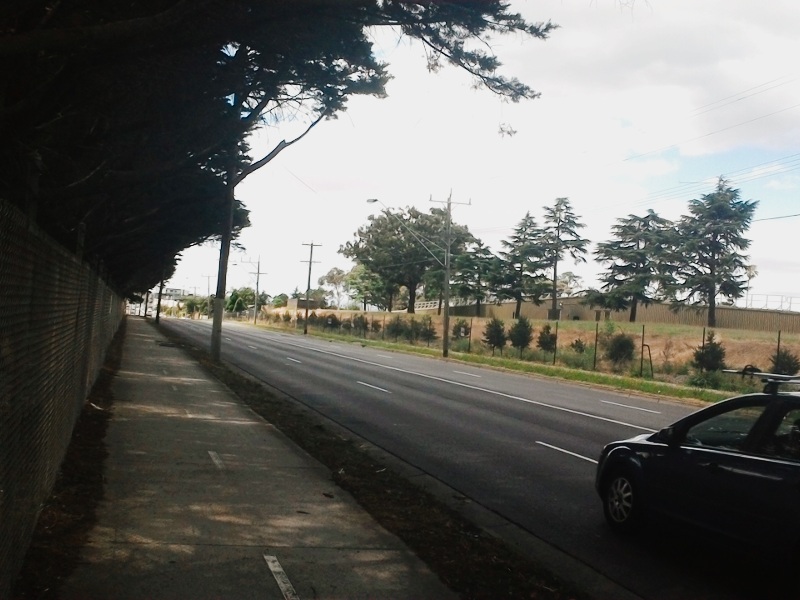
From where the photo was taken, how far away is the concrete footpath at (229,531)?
18.4ft

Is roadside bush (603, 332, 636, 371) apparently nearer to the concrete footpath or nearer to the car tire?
the concrete footpath

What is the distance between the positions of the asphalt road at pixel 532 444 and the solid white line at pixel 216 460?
2.54 metres

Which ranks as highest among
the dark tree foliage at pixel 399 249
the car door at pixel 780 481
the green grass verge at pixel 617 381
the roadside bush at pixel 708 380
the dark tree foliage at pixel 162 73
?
the dark tree foliage at pixel 399 249

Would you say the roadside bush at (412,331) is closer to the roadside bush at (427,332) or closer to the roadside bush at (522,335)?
the roadside bush at (427,332)

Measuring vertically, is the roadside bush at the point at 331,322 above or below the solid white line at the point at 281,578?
above

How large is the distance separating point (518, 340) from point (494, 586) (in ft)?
118

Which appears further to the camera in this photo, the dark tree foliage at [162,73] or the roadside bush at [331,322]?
A: the roadside bush at [331,322]

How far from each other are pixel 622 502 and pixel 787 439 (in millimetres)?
1971

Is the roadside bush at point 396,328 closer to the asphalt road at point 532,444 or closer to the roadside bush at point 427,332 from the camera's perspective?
the roadside bush at point 427,332

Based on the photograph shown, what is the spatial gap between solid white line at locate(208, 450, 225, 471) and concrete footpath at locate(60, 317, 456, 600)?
0.01 meters

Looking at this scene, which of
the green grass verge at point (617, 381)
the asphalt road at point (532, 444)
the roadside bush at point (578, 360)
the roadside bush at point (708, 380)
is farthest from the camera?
the roadside bush at point (578, 360)

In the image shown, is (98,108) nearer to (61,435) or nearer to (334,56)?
(334,56)

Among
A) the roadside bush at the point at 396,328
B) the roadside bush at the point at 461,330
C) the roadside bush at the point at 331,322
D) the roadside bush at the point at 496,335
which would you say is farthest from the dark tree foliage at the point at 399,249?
the roadside bush at the point at 496,335

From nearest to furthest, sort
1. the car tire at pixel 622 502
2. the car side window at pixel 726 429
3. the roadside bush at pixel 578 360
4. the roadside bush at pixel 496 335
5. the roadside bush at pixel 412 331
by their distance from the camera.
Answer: the car side window at pixel 726 429 → the car tire at pixel 622 502 → the roadside bush at pixel 578 360 → the roadside bush at pixel 496 335 → the roadside bush at pixel 412 331
